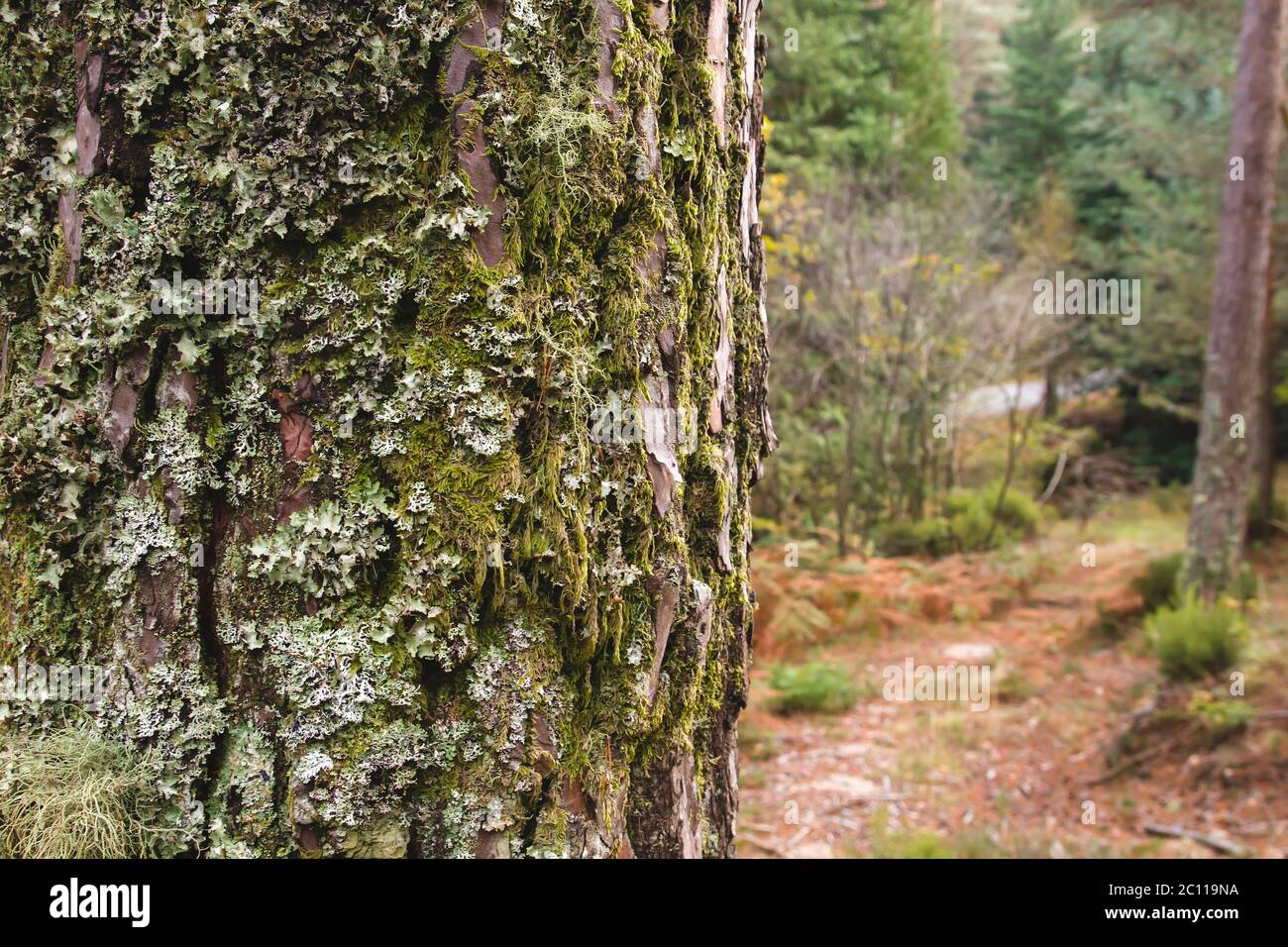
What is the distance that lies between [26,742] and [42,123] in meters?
0.66

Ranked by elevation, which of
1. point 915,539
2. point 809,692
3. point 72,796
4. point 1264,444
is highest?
point 1264,444

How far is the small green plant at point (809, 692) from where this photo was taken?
5.74 m

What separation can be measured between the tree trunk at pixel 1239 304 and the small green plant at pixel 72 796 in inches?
311

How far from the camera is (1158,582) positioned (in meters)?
7.54

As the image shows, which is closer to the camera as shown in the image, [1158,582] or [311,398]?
[311,398]

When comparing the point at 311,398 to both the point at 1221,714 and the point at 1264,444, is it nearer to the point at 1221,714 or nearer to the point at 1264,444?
the point at 1221,714

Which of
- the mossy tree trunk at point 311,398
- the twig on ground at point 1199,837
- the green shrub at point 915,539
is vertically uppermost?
the mossy tree trunk at point 311,398

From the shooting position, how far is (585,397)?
97 centimetres

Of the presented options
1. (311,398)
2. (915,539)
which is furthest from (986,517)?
(311,398)

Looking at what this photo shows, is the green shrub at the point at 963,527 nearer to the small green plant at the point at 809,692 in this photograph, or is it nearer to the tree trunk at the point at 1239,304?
the tree trunk at the point at 1239,304

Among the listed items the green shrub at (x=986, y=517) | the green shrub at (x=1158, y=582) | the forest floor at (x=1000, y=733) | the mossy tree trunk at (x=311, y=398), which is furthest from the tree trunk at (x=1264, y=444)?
the mossy tree trunk at (x=311, y=398)

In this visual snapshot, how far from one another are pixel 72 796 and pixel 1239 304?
8.72m

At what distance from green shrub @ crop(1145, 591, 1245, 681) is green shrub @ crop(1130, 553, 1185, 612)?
157 centimetres

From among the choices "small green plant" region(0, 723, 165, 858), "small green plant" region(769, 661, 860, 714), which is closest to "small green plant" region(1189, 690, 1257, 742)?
"small green plant" region(769, 661, 860, 714)
